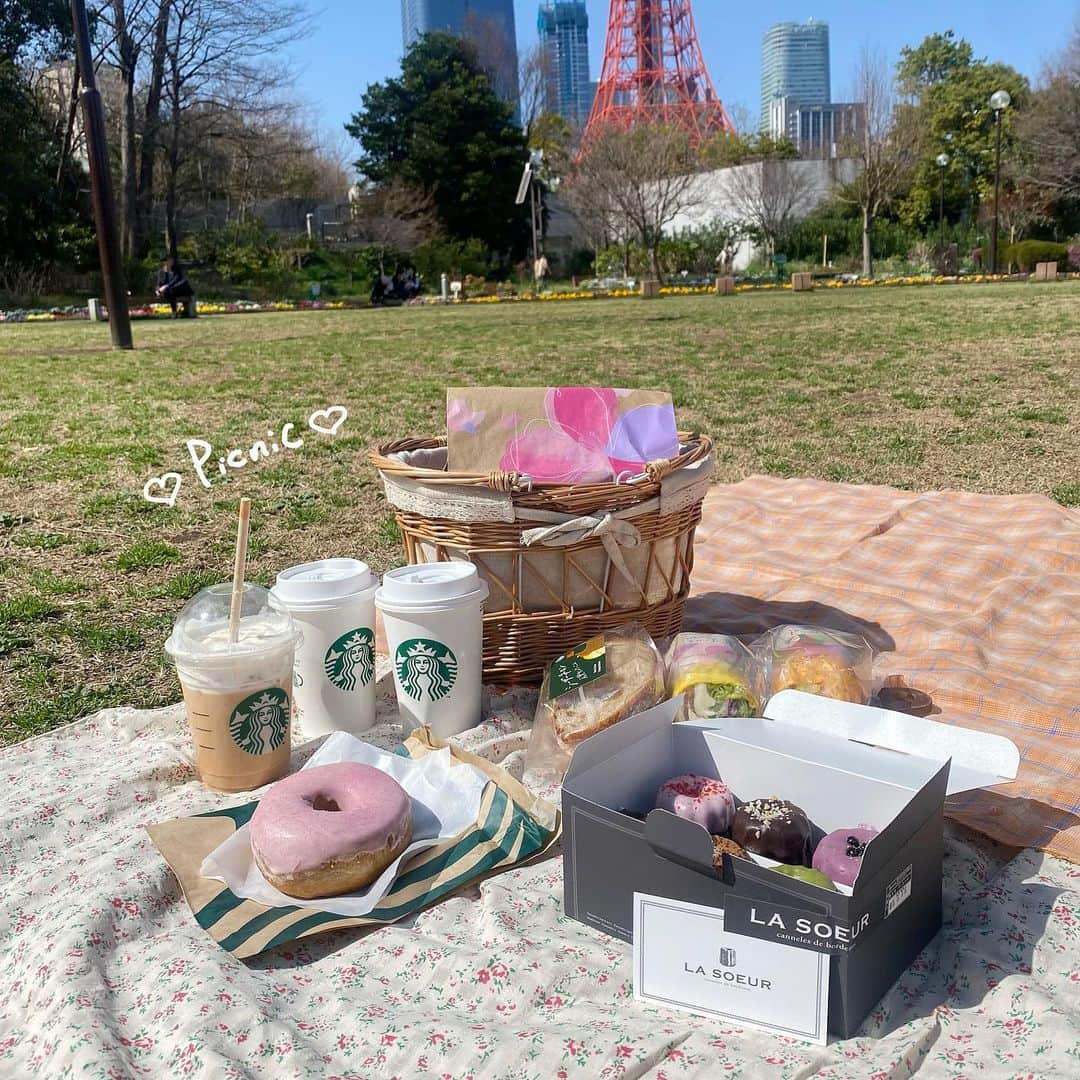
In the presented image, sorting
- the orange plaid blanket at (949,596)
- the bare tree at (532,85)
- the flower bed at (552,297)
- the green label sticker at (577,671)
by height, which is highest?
the bare tree at (532,85)

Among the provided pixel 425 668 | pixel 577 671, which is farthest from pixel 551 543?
pixel 425 668

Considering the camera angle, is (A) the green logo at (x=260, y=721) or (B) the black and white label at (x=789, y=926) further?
(A) the green logo at (x=260, y=721)

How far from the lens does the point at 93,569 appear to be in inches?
154

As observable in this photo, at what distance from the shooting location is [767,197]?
112 feet

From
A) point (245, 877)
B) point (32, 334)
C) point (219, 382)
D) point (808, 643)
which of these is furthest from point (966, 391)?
point (32, 334)

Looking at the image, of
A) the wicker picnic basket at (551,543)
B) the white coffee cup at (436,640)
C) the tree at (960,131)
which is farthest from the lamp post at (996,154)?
the white coffee cup at (436,640)

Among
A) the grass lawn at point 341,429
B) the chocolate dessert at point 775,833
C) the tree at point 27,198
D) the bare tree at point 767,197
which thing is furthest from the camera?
the bare tree at point 767,197

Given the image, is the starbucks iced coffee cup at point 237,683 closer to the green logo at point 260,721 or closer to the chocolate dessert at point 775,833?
the green logo at point 260,721

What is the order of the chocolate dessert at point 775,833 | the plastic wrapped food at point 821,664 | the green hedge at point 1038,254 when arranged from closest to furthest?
the chocolate dessert at point 775,833
the plastic wrapped food at point 821,664
the green hedge at point 1038,254

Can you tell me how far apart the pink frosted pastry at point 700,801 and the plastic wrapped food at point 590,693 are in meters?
0.43

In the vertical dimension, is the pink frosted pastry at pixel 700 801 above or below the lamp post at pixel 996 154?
below

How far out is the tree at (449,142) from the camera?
1404 inches

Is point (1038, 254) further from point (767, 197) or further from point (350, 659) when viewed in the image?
point (350, 659)

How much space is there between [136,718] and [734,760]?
5.02 ft
